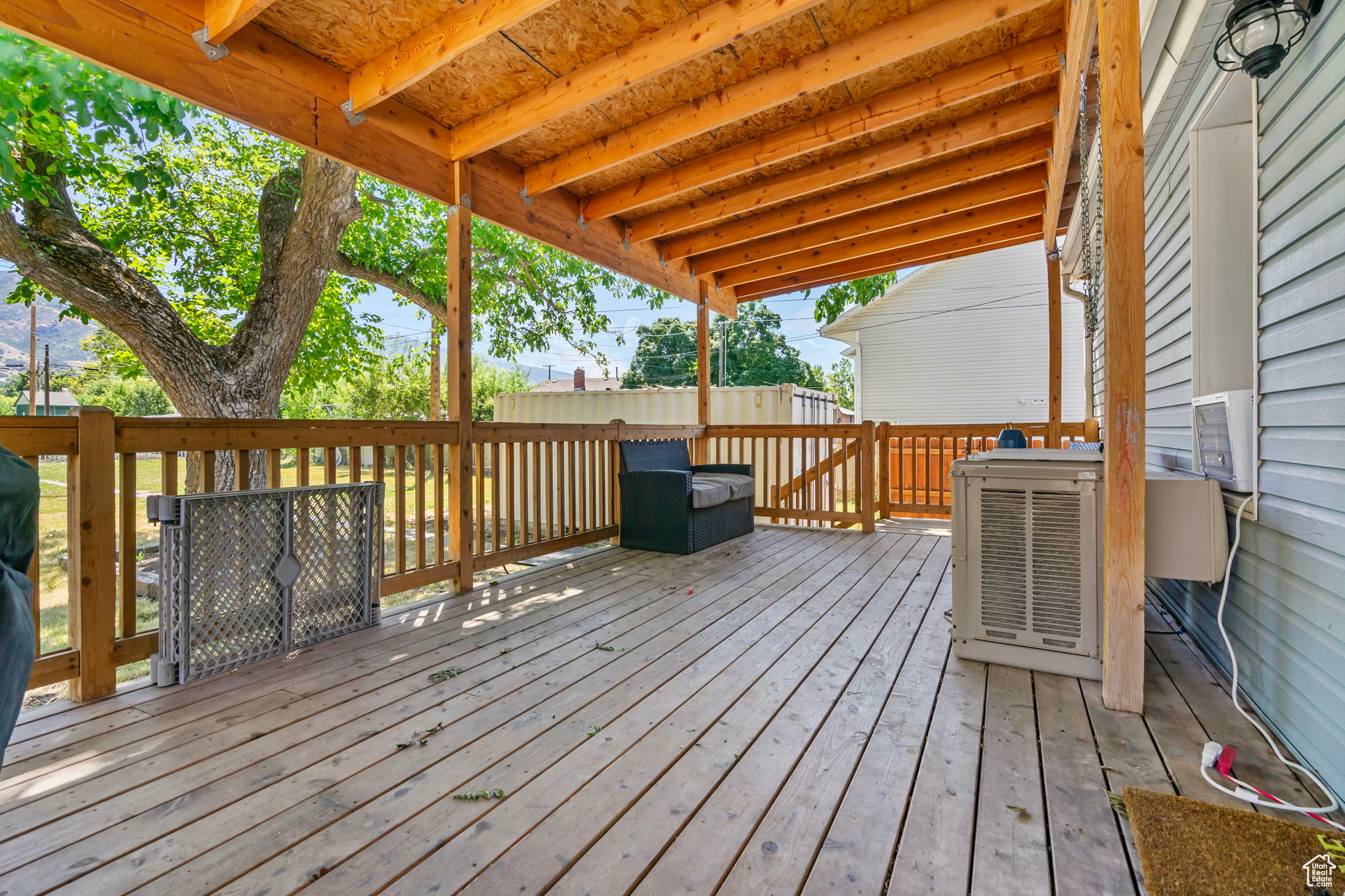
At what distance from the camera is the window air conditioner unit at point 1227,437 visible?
192 centimetres

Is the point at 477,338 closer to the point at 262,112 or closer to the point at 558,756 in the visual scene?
the point at 262,112

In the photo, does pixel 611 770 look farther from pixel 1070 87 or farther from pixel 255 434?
pixel 1070 87

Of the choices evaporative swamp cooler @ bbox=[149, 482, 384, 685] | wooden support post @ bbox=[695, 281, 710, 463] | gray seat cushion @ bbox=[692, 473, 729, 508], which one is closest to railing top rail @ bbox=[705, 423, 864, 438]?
wooden support post @ bbox=[695, 281, 710, 463]

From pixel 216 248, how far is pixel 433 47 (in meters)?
6.16

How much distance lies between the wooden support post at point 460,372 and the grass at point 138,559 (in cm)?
32

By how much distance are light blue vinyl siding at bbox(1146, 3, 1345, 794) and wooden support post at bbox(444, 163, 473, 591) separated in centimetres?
332

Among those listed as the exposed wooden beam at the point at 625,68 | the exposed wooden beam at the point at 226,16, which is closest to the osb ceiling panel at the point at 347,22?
the exposed wooden beam at the point at 226,16

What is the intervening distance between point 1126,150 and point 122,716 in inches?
142

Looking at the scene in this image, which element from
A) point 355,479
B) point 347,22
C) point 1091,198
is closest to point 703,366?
point 1091,198

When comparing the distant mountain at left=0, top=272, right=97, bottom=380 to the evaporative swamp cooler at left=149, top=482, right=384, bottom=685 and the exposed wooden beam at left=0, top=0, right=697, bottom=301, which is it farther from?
the evaporative swamp cooler at left=149, top=482, right=384, bottom=685

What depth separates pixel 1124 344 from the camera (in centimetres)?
191

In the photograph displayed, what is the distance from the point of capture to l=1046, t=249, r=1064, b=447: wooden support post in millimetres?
5234

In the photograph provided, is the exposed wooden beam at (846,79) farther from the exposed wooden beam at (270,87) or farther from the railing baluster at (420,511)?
the railing baluster at (420,511)

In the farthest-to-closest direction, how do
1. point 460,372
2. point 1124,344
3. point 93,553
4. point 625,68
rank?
1. point 460,372
2. point 625,68
3. point 93,553
4. point 1124,344
